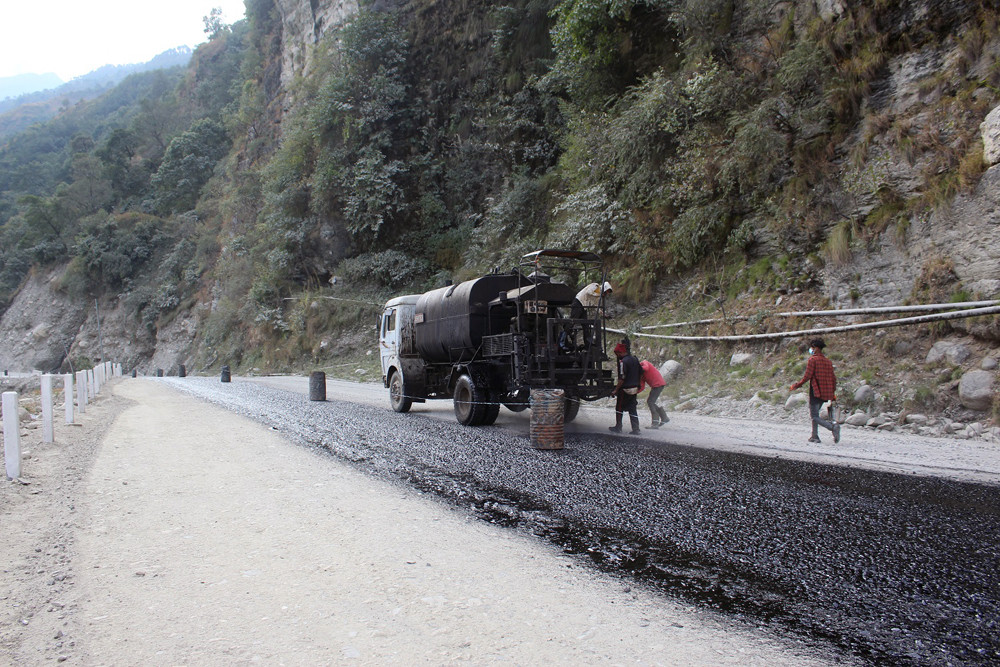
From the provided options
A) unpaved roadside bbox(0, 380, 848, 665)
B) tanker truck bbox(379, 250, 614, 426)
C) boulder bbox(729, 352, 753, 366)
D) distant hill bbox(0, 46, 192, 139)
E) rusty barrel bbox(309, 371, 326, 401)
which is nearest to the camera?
unpaved roadside bbox(0, 380, 848, 665)

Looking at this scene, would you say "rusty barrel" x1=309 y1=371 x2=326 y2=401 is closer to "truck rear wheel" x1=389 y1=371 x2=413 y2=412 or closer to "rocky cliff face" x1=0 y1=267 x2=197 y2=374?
"truck rear wheel" x1=389 y1=371 x2=413 y2=412

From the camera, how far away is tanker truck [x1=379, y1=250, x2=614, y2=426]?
33.7 feet

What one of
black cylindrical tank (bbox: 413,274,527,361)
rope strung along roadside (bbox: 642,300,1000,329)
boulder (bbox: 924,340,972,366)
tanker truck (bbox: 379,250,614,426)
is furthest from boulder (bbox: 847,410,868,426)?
black cylindrical tank (bbox: 413,274,527,361)

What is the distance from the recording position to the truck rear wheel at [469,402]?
1088 centimetres

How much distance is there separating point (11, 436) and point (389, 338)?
29.0 feet

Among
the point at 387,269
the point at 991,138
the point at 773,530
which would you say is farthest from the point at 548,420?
the point at 387,269

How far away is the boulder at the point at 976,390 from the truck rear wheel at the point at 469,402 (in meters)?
7.40

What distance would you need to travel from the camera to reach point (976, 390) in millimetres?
8641

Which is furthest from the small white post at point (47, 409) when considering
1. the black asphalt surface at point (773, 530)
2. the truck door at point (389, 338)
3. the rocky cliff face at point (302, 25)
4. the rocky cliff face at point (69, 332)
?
the rocky cliff face at point (69, 332)

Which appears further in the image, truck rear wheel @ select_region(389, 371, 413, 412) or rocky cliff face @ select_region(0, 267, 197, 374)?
rocky cliff face @ select_region(0, 267, 197, 374)

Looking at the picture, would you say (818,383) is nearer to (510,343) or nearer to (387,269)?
(510,343)

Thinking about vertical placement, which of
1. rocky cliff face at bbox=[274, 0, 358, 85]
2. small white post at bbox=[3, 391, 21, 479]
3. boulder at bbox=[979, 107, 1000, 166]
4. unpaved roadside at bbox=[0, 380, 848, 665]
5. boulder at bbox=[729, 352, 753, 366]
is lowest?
unpaved roadside at bbox=[0, 380, 848, 665]

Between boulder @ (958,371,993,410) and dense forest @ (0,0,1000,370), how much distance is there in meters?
3.71

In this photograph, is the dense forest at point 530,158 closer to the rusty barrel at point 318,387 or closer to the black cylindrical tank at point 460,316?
the black cylindrical tank at point 460,316
